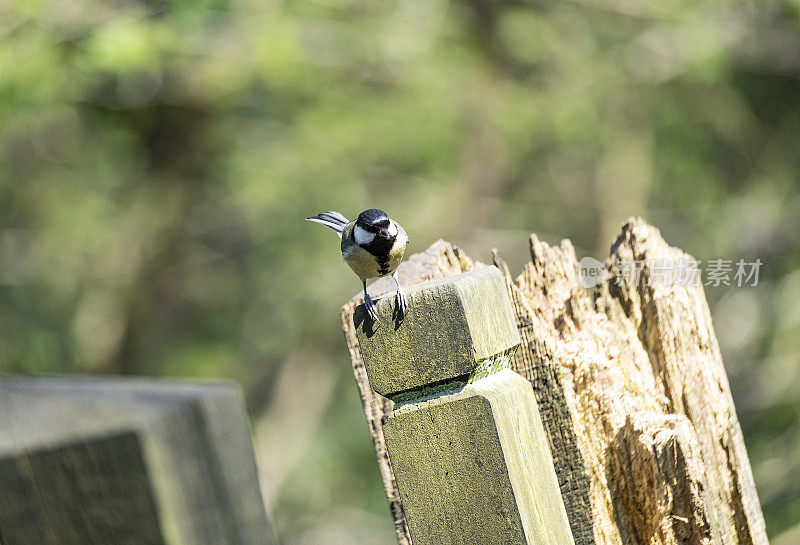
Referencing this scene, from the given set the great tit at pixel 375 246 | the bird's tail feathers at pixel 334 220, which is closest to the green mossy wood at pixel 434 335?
the great tit at pixel 375 246

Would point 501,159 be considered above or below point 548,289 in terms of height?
above

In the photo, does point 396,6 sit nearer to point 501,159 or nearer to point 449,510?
point 501,159

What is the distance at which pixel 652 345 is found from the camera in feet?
5.11

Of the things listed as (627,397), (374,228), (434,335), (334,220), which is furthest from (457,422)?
(334,220)

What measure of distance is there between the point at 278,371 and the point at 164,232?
119 inches

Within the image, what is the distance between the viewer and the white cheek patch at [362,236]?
1569mm

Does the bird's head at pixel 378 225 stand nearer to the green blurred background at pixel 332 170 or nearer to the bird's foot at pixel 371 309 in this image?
the bird's foot at pixel 371 309

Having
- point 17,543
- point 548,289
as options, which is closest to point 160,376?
point 548,289

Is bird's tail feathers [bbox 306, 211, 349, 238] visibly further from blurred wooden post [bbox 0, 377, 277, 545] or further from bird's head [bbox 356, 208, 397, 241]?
blurred wooden post [bbox 0, 377, 277, 545]

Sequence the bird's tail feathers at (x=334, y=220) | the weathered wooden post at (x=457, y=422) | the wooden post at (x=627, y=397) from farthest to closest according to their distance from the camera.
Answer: the bird's tail feathers at (x=334, y=220), the wooden post at (x=627, y=397), the weathered wooden post at (x=457, y=422)

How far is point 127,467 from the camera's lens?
0.62 m

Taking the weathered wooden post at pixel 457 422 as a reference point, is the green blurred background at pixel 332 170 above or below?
above

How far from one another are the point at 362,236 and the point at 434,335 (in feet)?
1.89

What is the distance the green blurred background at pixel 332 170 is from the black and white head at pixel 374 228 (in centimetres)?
287
